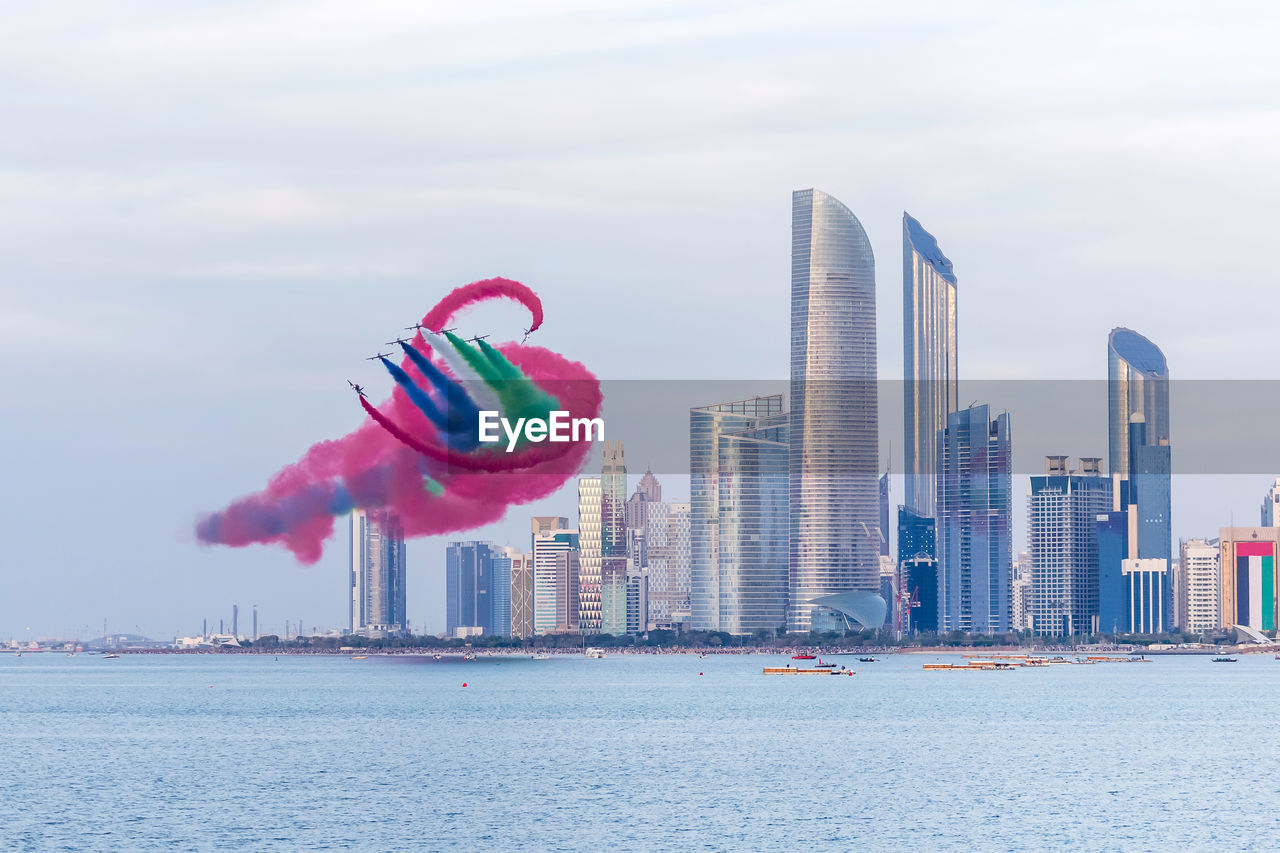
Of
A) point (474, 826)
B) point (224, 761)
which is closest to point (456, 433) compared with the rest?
point (224, 761)

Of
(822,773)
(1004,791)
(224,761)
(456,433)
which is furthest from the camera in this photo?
(456,433)

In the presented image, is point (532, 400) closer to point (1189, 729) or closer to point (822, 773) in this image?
point (822, 773)

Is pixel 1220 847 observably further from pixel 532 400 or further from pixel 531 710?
pixel 531 710

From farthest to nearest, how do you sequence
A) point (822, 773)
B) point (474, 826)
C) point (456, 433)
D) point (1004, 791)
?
A: point (456, 433)
point (822, 773)
point (1004, 791)
point (474, 826)

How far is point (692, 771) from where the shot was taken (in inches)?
4493

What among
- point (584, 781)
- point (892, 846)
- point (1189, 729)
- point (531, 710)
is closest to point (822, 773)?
point (584, 781)

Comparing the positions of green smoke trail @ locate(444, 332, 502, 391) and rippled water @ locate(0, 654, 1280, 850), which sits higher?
green smoke trail @ locate(444, 332, 502, 391)

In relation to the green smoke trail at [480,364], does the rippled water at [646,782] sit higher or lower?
lower

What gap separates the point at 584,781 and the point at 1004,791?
85.9 ft

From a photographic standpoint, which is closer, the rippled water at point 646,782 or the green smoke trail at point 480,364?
the rippled water at point 646,782

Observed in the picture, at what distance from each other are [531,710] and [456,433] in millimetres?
47308

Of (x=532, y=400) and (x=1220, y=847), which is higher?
(x=532, y=400)

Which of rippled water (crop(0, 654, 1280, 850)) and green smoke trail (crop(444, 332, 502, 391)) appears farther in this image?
green smoke trail (crop(444, 332, 502, 391))

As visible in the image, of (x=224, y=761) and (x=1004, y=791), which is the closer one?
(x=1004, y=791)
